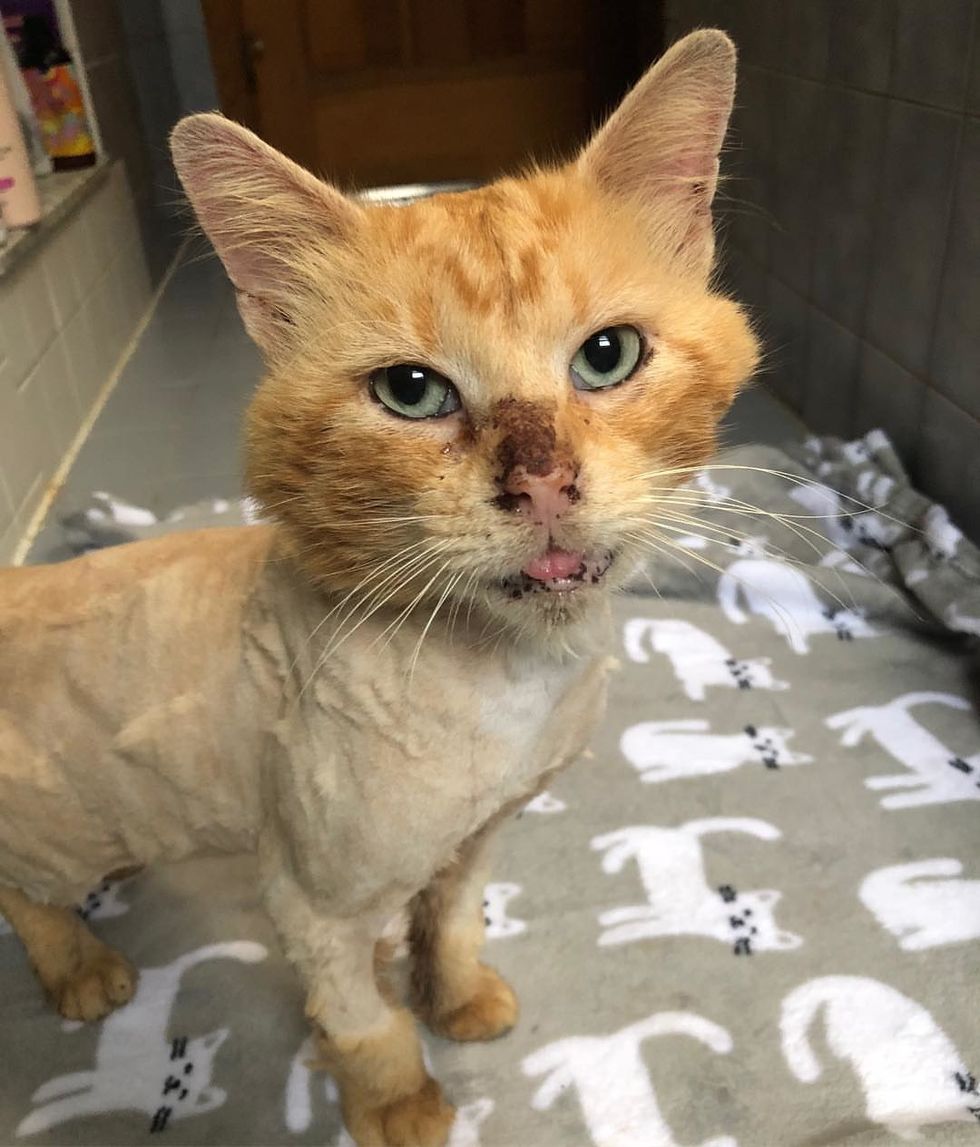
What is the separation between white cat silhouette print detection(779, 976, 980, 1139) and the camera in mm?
734

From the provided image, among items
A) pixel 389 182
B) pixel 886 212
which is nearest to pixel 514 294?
pixel 886 212

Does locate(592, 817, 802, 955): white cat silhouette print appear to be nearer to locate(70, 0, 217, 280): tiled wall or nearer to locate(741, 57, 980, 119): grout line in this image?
locate(741, 57, 980, 119): grout line

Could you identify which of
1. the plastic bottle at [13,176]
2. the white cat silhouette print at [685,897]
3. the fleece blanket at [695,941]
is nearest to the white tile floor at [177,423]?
the plastic bottle at [13,176]

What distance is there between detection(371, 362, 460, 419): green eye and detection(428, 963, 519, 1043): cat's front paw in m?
0.52

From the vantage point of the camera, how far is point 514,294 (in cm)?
50

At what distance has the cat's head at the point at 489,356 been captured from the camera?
0.49 m

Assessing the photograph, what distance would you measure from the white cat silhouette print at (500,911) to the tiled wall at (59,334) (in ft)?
2.93

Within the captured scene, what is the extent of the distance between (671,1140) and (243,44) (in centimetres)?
307

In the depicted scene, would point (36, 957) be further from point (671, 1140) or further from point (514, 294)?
point (514, 294)

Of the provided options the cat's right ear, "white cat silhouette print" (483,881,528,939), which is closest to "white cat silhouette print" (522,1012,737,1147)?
"white cat silhouette print" (483,881,528,939)

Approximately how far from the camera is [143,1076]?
0.79 meters

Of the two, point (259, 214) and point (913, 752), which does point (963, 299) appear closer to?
point (913, 752)

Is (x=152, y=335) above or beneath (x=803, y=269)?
beneath

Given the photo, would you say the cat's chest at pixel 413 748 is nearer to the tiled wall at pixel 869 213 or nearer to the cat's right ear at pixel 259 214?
the cat's right ear at pixel 259 214
